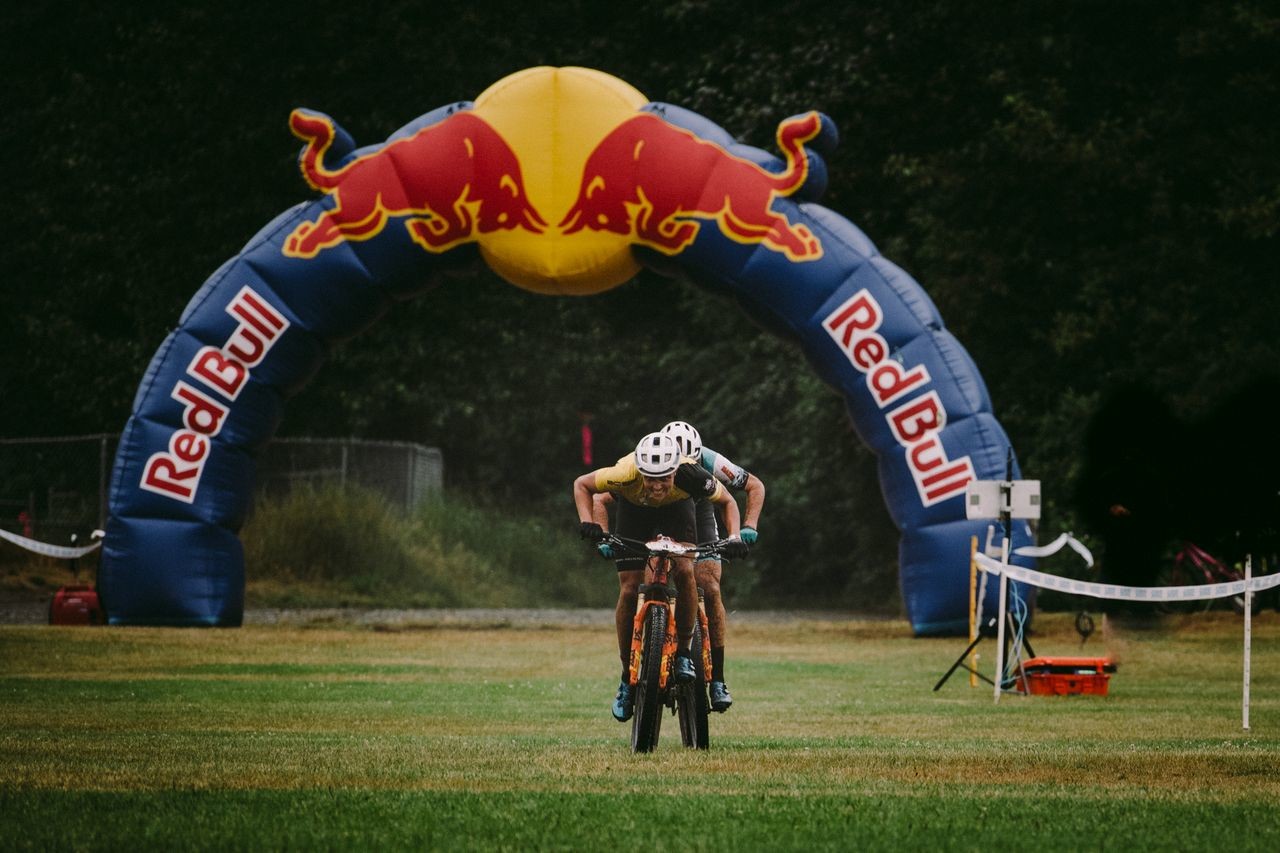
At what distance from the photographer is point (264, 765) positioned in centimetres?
979

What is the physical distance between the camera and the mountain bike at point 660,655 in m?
10.4

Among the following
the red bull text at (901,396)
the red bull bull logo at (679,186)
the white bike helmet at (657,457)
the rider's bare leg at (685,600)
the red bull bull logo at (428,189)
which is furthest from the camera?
the red bull bull logo at (428,189)

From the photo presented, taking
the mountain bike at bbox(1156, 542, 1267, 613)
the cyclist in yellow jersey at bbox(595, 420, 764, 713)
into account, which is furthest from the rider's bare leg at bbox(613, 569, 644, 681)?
the mountain bike at bbox(1156, 542, 1267, 613)

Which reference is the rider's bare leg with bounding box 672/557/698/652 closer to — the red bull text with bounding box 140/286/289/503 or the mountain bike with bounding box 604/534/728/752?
the mountain bike with bounding box 604/534/728/752

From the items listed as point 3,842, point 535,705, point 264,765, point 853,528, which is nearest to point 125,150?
point 853,528

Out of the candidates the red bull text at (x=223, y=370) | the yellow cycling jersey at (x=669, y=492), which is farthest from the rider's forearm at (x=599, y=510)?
the red bull text at (x=223, y=370)

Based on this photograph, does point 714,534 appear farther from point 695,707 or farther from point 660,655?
point 660,655

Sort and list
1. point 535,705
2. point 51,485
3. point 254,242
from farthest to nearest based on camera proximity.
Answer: point 51,485, point 254,242, point 535,705

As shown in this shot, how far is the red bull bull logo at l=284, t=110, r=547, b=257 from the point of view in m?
21.8

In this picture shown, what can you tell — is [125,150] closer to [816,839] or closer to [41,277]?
[41,277]

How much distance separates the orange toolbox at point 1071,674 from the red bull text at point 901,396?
183 inches

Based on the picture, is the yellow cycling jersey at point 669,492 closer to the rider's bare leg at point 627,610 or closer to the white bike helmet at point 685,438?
the white bike helmet at point 685,438

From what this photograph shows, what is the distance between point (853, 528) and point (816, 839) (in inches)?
1096

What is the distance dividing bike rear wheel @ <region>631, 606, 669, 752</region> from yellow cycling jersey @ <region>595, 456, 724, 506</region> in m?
0.66
